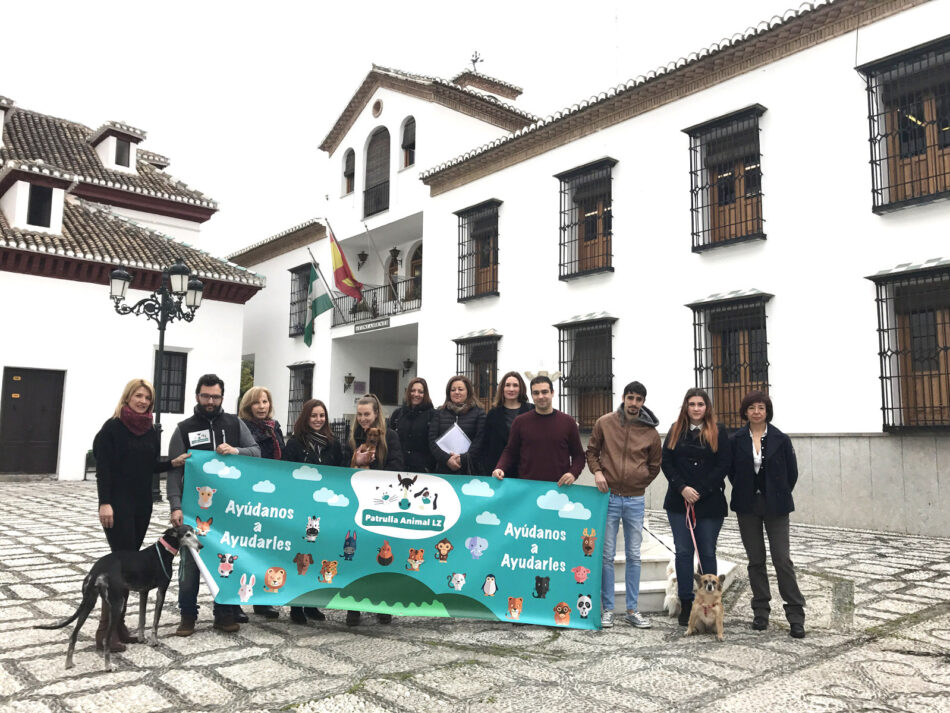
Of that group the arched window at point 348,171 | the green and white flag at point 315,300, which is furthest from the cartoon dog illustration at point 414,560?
the arched window at point 348,171

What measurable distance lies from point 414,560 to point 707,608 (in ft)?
6.58

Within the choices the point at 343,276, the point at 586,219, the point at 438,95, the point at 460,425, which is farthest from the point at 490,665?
the point at 438,95

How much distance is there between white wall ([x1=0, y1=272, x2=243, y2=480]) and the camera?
1753cm

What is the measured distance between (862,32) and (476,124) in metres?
10.5

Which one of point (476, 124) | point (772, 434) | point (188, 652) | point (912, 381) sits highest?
point (476, 124)

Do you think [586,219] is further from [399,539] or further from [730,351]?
[399,539]

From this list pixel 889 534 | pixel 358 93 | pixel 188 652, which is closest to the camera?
pixel 188 652

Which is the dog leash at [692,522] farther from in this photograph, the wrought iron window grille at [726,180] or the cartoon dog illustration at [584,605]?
the wrought iron window grille at [726,180]

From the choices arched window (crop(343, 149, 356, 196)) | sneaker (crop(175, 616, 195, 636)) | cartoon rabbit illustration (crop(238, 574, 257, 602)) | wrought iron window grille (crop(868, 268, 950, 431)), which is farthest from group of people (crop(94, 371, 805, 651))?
Result: arched window (crop(343, 149, 356, 196))

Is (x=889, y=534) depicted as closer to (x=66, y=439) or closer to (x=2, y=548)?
(x=2, y=548)

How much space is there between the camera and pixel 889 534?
396 inches

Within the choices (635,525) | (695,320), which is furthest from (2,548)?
(695,320)

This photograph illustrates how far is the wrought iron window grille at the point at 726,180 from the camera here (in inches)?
481

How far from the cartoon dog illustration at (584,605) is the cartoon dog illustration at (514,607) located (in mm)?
402
